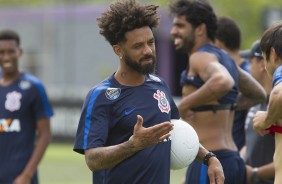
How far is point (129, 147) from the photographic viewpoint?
544 cm

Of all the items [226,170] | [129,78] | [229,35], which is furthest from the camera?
[229,35]

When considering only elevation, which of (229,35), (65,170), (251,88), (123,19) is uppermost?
(123,19)

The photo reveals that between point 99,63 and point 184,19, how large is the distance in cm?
2849

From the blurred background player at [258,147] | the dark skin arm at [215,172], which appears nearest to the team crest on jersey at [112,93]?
the dark skin arm at [215,172]

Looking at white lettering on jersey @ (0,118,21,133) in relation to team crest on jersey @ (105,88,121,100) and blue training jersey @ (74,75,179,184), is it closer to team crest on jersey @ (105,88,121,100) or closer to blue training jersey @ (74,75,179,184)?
blue training jersey @ (74,75,179,184)

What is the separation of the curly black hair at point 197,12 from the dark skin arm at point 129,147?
251 cm

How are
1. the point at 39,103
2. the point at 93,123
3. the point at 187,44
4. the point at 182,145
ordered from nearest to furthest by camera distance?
the point at 93,123
the point at 182,145
the point at 187,44
the point at 39,103

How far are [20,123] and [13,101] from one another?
0.78ft

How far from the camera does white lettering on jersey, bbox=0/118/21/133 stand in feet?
27.7

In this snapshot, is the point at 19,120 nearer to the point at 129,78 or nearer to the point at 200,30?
the point at 200,30

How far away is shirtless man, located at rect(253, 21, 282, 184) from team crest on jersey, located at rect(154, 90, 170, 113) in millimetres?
714

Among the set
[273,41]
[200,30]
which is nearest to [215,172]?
[273,41]

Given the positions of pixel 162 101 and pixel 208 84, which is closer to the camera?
pixel 162 101

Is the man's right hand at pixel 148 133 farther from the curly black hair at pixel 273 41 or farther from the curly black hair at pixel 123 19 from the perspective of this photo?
the curly black hair at pixel 273 41
